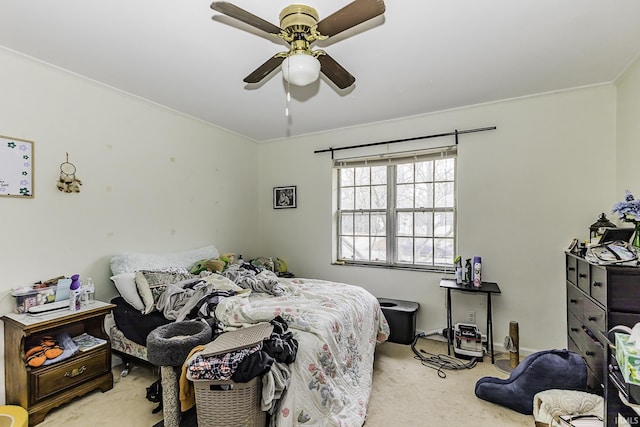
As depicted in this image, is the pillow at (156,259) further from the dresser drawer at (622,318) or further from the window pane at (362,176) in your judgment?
the dresser drawer at (622,318)

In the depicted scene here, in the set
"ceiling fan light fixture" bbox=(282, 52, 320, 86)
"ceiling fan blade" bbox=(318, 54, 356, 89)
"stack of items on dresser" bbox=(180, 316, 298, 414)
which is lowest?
"stack of items on dresser" bbox=(180, 316, 298, 414)

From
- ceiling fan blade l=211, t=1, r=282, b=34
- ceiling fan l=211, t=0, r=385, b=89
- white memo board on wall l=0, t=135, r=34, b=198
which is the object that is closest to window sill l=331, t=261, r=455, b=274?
ceiling fan l=211, t=0, r=385, b=89

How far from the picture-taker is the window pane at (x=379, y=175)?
382 centimetres

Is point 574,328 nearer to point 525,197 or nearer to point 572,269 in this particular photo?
point 572,269

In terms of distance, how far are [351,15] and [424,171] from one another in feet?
8.08

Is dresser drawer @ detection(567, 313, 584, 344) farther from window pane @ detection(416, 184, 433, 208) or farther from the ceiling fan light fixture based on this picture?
the ceiling fan light fixture

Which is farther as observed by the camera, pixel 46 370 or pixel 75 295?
pixel 75 295

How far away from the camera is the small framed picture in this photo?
14.2 ft

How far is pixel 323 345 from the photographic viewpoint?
5.98 ft

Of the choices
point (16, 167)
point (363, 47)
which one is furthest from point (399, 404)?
point (16, 167)

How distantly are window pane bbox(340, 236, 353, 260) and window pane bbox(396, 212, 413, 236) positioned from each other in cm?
68

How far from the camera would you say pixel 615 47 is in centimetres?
213

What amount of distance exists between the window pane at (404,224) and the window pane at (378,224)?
170 mm

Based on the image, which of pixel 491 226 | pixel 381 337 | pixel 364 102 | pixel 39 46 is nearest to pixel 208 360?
pixel 381 337
